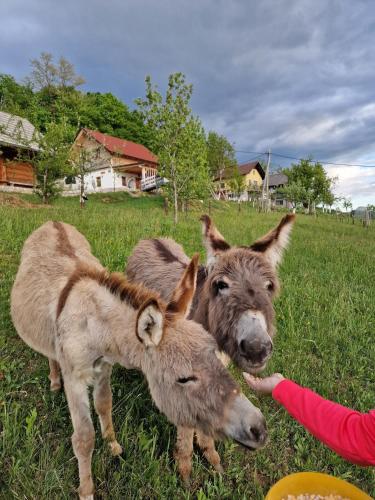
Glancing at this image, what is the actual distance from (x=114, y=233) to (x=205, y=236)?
204 inches

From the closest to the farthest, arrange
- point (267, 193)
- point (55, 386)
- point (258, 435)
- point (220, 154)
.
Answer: point (258, 435), point (55, 386), point (267, 193), point (220, 154)

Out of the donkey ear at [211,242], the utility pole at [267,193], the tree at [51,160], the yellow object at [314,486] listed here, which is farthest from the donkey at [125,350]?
the utility pole at [267,193]

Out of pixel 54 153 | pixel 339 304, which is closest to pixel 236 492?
pixel 339 304

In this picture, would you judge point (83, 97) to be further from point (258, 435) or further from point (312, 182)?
point (258, 435)

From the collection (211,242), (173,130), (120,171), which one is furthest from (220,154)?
(211,242)

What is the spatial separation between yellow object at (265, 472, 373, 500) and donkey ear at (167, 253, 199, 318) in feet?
4.24

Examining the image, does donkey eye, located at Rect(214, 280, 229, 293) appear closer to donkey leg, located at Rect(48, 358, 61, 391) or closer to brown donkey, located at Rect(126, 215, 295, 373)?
brown donkey, located at Rect(126, 215, 295, 373)

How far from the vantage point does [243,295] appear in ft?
7.05

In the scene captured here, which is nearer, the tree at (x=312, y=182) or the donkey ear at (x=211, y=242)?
the donkey ear at (x=211, y=242)

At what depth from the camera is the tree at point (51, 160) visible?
16.2 m

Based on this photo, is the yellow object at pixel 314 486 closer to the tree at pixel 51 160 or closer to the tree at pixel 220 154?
the tree at pixel 51 160

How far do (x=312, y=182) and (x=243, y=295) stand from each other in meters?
45.9

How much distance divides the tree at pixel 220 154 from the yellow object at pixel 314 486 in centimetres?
4646

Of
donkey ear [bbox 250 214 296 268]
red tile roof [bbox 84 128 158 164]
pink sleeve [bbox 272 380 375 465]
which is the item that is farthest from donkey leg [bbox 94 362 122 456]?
red tile roof [bbox 84 128 158 164]
